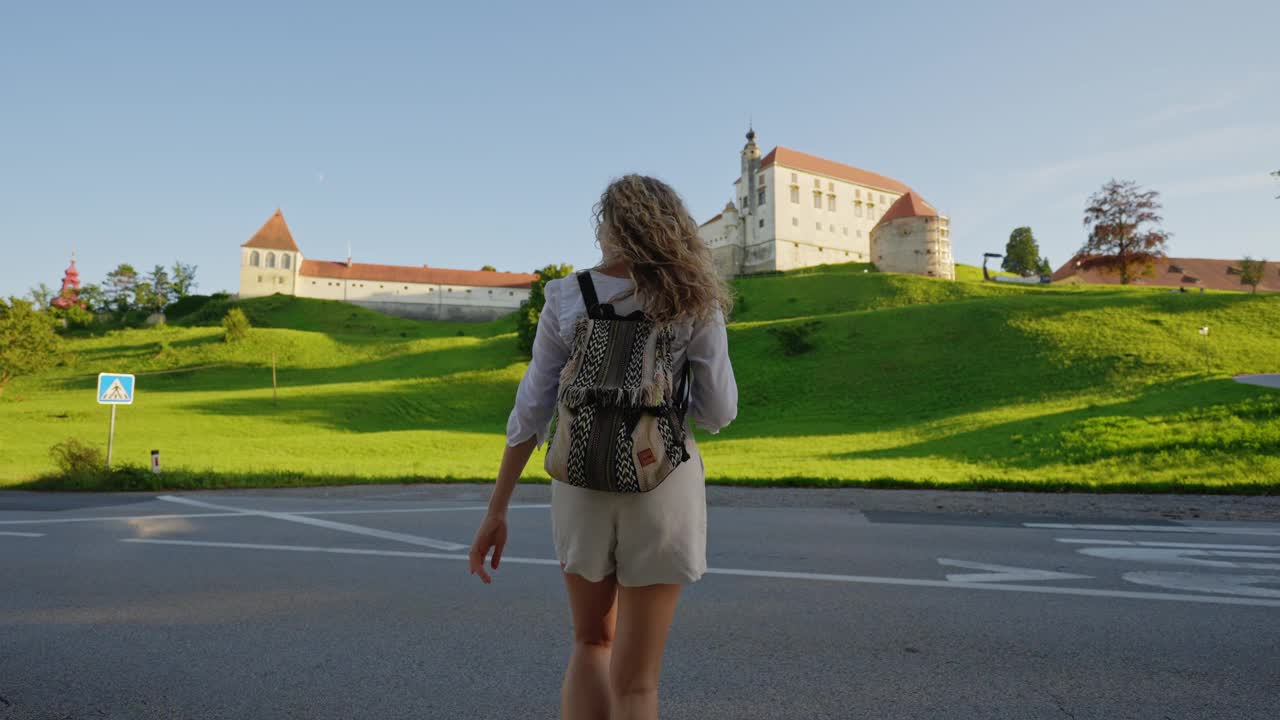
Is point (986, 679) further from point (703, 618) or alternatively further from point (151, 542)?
point (151, 542)

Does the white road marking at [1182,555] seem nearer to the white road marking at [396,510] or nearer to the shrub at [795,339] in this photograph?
the white road marking at [396,510]

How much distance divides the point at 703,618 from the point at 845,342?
52094 mm

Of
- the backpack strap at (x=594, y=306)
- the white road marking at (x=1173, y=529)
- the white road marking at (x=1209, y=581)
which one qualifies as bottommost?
the white road marking at (x=1173, y=529)

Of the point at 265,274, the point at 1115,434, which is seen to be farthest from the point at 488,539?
the point at 265,274

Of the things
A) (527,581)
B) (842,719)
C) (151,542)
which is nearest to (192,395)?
(151,542)

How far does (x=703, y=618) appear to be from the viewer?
210 inches

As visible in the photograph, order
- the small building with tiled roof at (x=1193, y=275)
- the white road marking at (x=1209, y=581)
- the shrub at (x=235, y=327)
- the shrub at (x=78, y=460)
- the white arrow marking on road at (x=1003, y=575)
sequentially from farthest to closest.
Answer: the small building with tiled roof at (x=1193, y=275) → the shrub at (x=235, y=327) → the shrub at (x=78, y=460) → the white arrow marking on road at (x=1003, y=575) → the white road marking at (x=1209, y=581)

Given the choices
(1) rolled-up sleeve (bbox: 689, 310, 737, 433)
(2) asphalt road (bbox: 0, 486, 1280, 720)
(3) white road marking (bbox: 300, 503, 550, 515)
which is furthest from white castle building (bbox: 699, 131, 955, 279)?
(1) rolled-up sleeve (bbox: 689, 310, 737, 433)

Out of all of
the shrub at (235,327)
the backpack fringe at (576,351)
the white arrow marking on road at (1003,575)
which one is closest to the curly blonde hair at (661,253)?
the backpack fringe at (576,351)

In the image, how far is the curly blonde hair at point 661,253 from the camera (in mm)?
2482

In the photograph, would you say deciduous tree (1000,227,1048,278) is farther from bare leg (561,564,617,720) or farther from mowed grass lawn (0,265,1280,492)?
bare leg (561,564,617,720)

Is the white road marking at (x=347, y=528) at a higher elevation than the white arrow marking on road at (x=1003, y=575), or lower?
lower

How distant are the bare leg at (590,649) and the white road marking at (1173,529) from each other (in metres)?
9.10

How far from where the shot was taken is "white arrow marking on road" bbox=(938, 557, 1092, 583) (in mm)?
6562
